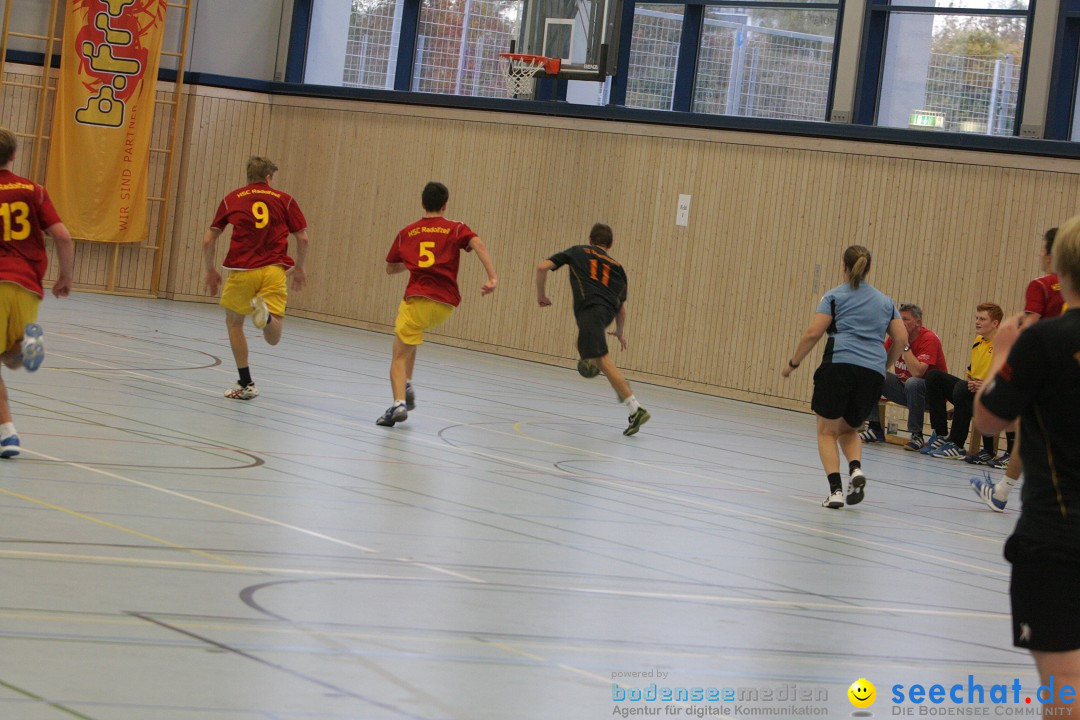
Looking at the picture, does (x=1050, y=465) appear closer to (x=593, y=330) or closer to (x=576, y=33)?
(x=593, y=330)

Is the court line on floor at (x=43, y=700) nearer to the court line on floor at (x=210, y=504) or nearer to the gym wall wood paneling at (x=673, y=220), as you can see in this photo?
the court line on floor at (x=210, y=504)

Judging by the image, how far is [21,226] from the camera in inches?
277

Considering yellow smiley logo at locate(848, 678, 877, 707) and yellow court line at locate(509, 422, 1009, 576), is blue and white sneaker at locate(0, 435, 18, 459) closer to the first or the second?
yellow court line at locate(509, 422, 1009, 576)

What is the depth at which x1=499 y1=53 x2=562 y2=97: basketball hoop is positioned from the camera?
1744 centimetres

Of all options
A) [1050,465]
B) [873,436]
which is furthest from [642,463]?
[1050,465]

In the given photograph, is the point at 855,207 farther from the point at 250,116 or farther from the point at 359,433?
the point at 250,116

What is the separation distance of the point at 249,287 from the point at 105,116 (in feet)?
33.8

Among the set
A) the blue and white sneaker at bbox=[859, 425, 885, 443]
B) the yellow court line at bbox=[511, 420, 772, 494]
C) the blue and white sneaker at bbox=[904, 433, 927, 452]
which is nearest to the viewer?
the yellow court line at bbox=[511, 420, 772, 494]

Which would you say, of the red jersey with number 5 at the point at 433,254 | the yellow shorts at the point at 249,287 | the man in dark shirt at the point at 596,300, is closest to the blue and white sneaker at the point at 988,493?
the man in dark shirt at the point at 596,300

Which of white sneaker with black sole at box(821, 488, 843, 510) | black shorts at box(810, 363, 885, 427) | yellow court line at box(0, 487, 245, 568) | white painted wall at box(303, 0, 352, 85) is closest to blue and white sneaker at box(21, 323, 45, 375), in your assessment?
yellow court line at box(0, 487, 245, 568)

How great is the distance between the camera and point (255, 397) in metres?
11.0

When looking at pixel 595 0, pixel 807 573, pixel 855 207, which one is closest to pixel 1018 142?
pixel 855 207

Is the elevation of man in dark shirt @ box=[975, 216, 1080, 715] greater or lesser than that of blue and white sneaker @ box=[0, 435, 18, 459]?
greater

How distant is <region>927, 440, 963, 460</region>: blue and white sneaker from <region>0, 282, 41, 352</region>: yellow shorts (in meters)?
8.94
